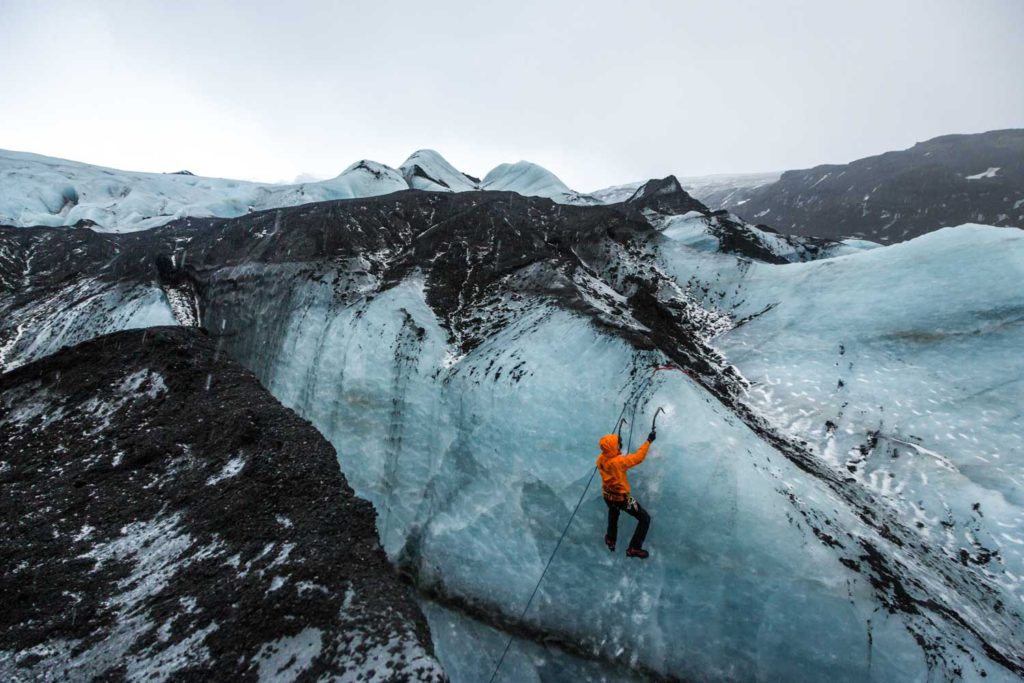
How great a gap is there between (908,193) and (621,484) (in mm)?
71010

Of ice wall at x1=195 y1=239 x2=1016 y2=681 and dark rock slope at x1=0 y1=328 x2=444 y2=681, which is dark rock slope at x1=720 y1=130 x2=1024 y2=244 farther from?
dark rock slope at x1=0 y1=328 x2=444 y2=681

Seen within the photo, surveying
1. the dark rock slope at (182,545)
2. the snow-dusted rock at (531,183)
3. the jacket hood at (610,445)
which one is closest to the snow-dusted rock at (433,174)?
the snow-dusted rock at (531,183)

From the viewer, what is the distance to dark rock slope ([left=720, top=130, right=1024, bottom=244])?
49.4m

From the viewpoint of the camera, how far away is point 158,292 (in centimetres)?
1213

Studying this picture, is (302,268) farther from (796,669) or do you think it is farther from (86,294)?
(796,669)

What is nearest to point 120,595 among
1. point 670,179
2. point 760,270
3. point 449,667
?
point 449,667

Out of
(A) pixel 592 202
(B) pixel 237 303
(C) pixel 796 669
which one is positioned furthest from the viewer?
(A) pixel 592 202

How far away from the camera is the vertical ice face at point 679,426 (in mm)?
5578

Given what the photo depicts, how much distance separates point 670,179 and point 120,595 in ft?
95.2

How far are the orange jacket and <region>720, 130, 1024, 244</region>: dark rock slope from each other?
56308 mm

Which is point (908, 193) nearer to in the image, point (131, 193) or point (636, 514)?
point (636, 514)

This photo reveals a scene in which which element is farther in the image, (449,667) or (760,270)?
(760,270)

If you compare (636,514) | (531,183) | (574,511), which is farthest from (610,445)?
(531,183)

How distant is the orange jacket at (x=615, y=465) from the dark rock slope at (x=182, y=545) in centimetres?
286
